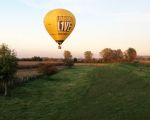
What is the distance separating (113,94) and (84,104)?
27.2 ft

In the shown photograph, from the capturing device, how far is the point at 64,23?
146ft

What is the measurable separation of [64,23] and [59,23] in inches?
24.5

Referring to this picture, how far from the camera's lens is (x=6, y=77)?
4597 cm

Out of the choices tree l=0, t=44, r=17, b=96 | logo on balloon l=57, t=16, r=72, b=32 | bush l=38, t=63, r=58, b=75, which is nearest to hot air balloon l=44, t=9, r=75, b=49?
logo on balloon l=57, t=16, r=72, b=32

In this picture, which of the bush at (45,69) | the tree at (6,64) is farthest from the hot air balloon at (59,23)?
the bush at (45,69)

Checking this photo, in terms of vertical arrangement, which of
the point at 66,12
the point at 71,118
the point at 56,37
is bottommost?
the point at 71,118

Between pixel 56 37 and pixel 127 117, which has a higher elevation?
pixel 56 37

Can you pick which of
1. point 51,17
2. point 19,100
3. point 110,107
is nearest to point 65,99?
point 19,100

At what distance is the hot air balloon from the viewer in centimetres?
4425

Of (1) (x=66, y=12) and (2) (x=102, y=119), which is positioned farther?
(1) (x=66, y=12)

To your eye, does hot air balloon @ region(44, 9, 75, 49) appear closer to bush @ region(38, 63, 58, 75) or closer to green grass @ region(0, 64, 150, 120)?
green grass @ region(0, 64, 150, 120)

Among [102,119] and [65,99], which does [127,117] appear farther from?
[65,99]

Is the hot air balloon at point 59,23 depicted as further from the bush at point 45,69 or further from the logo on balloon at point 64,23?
the bush at point 45,69

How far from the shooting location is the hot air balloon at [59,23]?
44.2m
